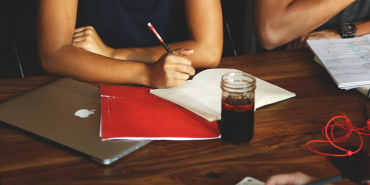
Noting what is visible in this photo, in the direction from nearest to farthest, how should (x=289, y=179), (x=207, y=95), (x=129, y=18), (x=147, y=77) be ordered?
1. (x=289, y=179)
2. (x=207, y=95)
3. (x=147, y=77)
4. (x=129, y=18)

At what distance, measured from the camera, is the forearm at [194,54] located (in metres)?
1.24

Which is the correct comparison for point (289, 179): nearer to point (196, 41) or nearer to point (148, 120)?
point (148, 120)

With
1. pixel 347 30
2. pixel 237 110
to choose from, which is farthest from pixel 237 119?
pixel 347 30

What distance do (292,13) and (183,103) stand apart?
78 cm

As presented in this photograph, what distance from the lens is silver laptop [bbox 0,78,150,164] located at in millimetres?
736

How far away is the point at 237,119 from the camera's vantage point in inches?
28.8

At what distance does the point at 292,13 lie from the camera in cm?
140

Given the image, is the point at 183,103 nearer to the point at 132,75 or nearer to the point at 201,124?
the point at 201,124

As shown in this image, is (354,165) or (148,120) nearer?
(354,165)

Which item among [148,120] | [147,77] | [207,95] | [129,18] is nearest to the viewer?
[148,120]

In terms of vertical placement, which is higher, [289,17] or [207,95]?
[289,17]

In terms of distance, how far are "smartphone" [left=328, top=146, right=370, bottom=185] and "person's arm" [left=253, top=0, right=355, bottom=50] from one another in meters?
0.81

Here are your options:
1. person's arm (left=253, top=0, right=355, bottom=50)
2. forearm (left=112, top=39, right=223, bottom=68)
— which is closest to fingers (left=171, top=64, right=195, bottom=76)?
forearm (left=112, top=39, right=223, bottom=68)

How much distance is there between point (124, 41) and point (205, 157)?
3.25 feet
